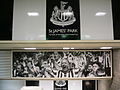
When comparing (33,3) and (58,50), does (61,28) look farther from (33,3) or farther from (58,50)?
(58,50)

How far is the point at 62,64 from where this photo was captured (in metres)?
2.50

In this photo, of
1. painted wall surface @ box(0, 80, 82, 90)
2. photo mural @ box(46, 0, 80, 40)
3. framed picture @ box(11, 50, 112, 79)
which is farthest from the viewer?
painted wall surface @ box(0, 80, 82, 90)

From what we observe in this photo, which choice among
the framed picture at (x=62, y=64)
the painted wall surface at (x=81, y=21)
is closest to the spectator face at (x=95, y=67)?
the framed picture at (x=62, y=64)

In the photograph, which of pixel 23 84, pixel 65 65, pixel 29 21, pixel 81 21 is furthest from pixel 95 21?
pixel 23 84

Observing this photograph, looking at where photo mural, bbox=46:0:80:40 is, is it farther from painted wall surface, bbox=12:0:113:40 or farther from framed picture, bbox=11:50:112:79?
framed picture, bbox=11:50:112:79

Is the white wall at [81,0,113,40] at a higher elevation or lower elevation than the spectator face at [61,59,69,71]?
higher

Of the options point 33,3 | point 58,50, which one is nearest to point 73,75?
point 58,50

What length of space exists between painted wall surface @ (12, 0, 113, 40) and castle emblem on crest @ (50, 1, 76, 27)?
0.31 feet

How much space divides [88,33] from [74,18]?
212 mm

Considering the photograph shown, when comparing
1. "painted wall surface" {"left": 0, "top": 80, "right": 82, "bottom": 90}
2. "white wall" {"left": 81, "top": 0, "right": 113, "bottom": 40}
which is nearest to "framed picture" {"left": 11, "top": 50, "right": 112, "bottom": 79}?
"painted wall surface" {"left": 0, "top": 80, "right": 82, "bottom": 90}

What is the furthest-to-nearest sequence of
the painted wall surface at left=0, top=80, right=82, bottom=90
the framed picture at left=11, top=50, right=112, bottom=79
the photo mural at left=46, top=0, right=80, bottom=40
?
the painted wall surface at left=0, top=80, right=82, bottom=90, the framed picture at left=11, top=50, right=112, bottom=79, the photo mural at left=46, top=0, right=80, bottom=40

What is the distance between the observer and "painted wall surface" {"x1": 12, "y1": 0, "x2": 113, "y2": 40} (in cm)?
196

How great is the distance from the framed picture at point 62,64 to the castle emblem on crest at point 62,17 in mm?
631

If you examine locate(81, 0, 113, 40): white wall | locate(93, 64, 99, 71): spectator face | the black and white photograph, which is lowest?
the black and white photograph
